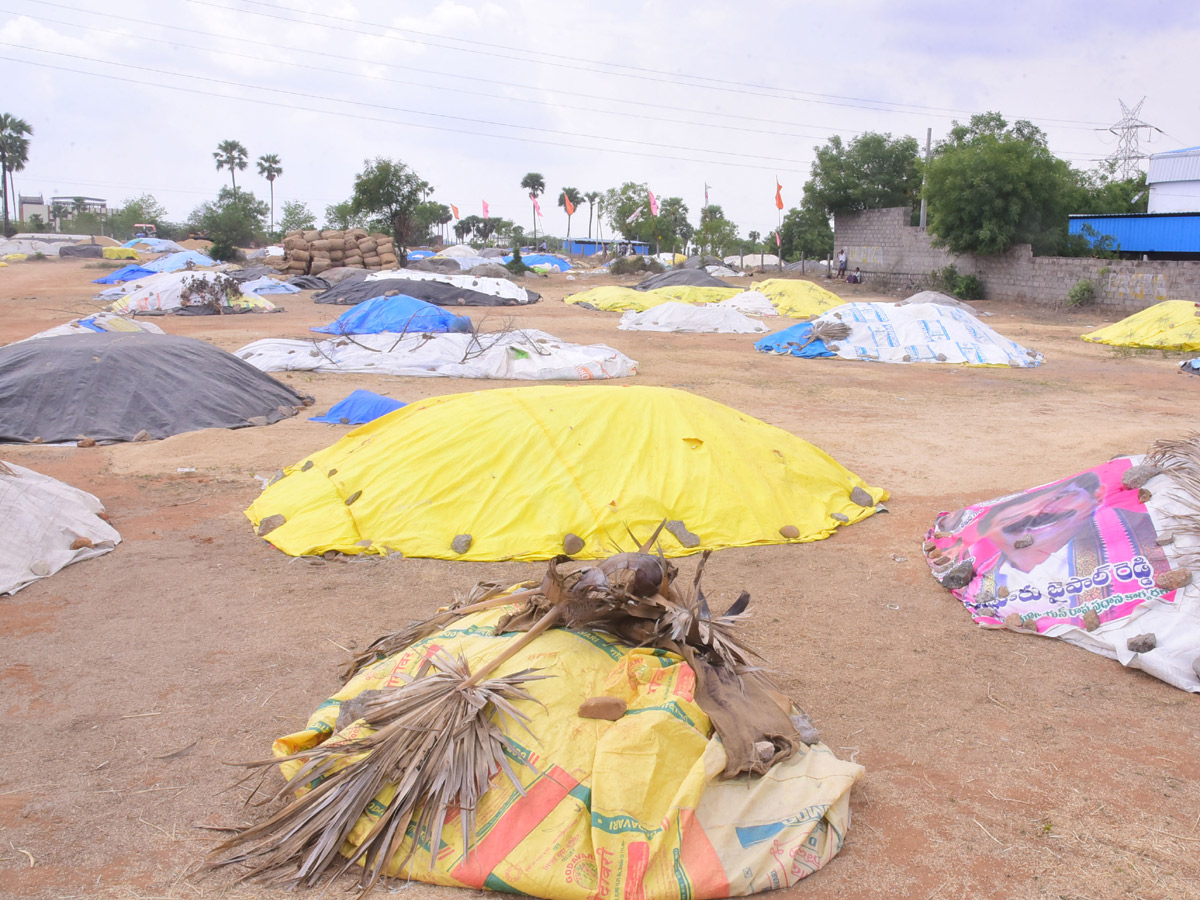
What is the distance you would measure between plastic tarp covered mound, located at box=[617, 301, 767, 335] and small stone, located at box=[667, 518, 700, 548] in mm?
15469

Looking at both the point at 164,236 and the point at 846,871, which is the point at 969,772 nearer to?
the point at 846,871

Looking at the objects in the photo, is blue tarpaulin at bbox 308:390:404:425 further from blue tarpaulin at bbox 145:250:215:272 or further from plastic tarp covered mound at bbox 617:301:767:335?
blue tarpaulin at bbox 145:250:215:272

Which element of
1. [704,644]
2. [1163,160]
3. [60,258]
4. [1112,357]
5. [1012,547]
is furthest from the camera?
[60,258]

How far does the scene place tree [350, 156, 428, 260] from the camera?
3625cm

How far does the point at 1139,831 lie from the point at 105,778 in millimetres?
3963

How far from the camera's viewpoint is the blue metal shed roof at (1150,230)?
23969 mm

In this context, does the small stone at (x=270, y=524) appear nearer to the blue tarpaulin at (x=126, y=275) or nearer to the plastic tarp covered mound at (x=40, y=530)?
the plastic tarp covered mound at (x=40, y=530)

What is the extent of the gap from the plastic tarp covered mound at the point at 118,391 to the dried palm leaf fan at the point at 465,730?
7.91 meters

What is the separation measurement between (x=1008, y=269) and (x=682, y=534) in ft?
80.7

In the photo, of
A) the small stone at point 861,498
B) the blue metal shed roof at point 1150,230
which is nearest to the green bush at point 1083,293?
the blue metal shed roof at point 1150,230

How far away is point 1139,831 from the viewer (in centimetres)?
320

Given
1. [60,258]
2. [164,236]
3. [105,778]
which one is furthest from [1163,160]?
[164,236]

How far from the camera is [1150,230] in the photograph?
978 inches

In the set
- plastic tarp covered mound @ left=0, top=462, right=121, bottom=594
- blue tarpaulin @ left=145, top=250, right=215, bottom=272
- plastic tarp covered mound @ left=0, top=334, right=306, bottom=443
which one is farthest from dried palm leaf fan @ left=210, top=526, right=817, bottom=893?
blue tarpaulin @ left=145, top=250, right=215, bottom=272
